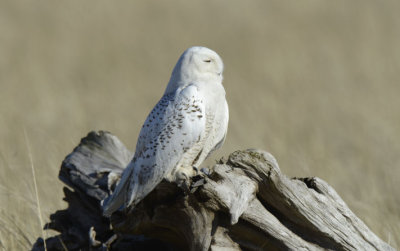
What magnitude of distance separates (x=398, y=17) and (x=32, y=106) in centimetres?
677

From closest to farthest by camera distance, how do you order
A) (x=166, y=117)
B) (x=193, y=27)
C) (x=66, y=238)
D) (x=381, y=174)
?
1. (x=166, y=117)
2. (x=66, y=238)
3. (x=381, y=174)
4. (x=193, y=27)

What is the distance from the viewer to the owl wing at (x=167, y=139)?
367cm

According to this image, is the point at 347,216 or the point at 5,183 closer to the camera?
the point at 347,216

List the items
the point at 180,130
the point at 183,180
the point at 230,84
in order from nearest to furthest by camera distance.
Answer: the point at 183,180 < the point at 180,130 < the point at 230,84

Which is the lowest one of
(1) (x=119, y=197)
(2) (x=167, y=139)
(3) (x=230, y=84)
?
(1) (x=119, y=197)

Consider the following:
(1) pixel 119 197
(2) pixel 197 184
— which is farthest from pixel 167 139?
(2) pixel 197 184

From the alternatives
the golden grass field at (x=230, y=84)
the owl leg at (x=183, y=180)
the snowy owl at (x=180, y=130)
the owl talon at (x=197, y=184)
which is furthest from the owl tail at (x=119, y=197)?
the golden grass field at (x=230, y=84)

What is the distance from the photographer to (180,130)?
370 cm

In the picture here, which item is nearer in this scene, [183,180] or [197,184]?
[197,184]

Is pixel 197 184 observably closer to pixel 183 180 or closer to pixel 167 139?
pixel 183 180

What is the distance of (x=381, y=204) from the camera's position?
508 centimetres

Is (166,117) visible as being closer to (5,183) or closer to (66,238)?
(66,238)

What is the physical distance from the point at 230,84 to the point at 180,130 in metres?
6.58

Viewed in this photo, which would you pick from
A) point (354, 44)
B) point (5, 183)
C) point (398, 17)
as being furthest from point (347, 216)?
point (398, 17)
